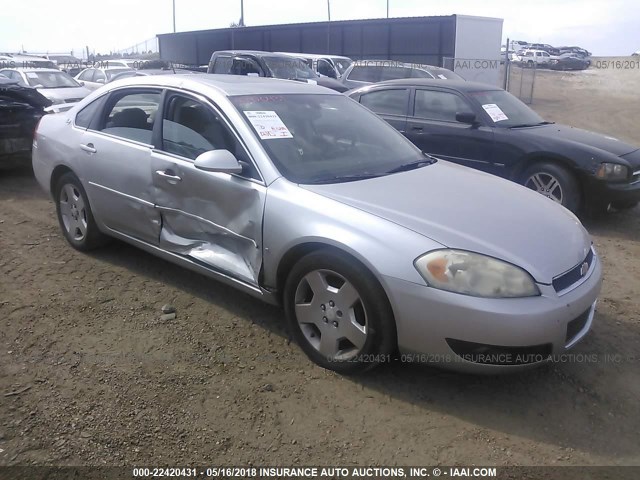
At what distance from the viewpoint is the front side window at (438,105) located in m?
7.48

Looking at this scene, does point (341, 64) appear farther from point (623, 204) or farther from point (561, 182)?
point (623, 204)

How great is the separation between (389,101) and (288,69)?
766cm

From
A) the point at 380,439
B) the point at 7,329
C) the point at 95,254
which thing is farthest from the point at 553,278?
the point at 95,254

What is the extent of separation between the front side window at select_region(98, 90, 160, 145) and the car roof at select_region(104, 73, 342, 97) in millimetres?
103

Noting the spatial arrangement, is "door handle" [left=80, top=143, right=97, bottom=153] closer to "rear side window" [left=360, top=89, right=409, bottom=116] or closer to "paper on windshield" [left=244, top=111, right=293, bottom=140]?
"paper on windshield" [left=244, top=111, right=293, bottom=140]

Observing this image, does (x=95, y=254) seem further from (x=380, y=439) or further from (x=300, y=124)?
(x=380, y=439)

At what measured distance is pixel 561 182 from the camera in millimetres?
6562

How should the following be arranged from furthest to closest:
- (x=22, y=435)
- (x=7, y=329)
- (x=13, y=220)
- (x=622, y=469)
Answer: (x=13, y=220)
(x=7, y=329)
(x=22, y=435)
(x=622, y=469)

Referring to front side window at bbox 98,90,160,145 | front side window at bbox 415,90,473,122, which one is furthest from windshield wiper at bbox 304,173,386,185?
front side window at bbox 415,90,473,122

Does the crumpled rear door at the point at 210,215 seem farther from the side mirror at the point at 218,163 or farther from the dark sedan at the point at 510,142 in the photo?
the dark sedan at the point at 510,142

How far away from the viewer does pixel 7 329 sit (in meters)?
3.86

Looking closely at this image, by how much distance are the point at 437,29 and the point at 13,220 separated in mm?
18445

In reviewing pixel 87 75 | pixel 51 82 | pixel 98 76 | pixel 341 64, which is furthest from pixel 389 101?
pixel 87 75

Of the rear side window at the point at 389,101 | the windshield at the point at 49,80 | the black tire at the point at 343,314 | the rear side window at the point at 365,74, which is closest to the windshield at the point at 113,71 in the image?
the windshield at the point at 49,80
